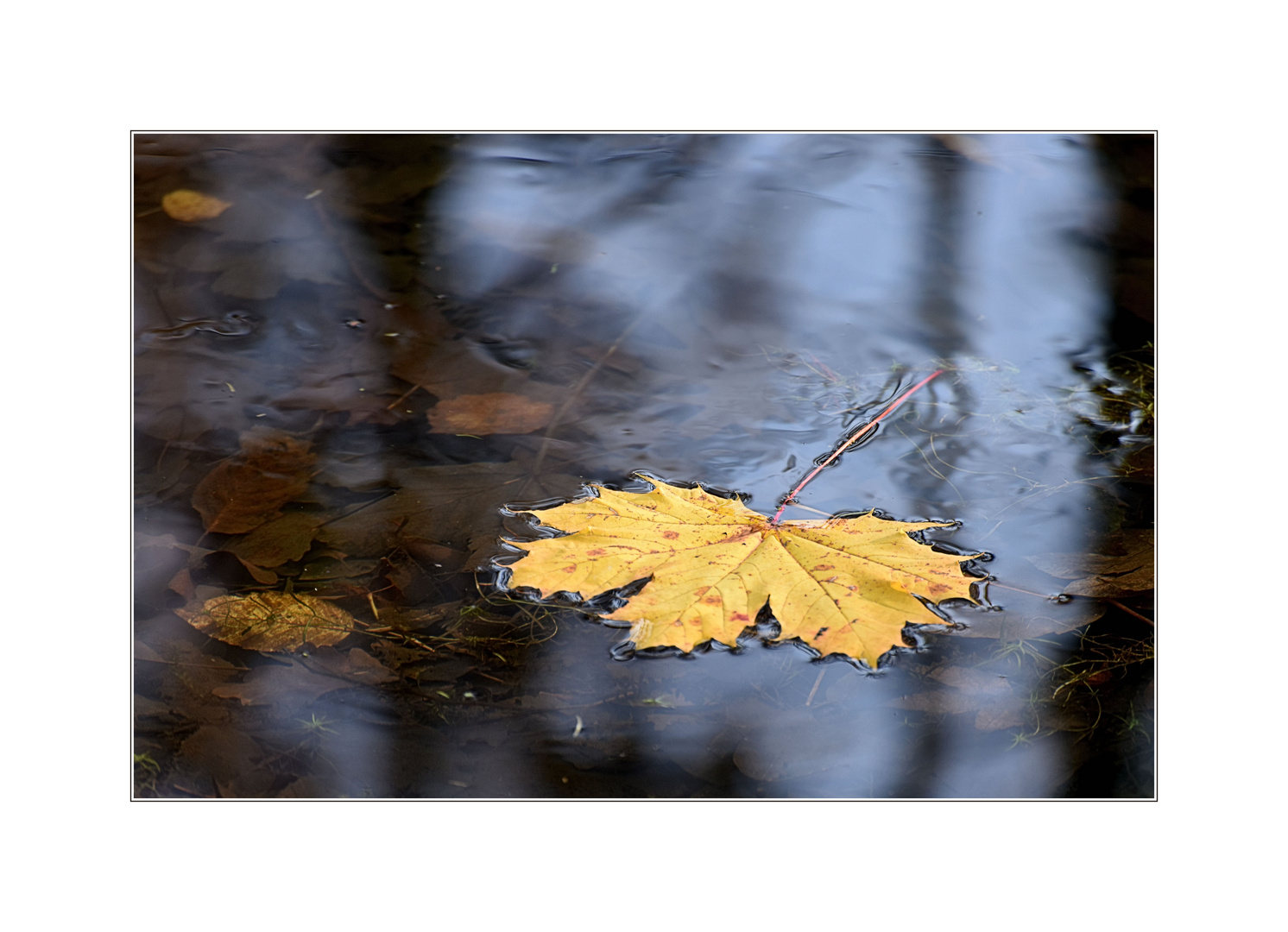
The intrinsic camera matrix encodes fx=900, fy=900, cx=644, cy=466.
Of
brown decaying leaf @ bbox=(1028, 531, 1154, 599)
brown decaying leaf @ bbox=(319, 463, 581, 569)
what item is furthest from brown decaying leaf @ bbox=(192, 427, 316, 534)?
brown decaying leaf @ bbox=(1028, 531, 1154, 599)

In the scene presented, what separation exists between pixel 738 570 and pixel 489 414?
654mm

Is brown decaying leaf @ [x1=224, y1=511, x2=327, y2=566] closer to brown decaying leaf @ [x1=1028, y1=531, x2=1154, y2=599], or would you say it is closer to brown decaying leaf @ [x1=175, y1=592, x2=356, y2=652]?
brown decaying leaf @ [x1=175, y1=592, x2=356, y2=652]

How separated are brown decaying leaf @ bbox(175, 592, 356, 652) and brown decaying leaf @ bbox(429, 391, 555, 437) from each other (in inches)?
17.5

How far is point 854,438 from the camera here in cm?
155

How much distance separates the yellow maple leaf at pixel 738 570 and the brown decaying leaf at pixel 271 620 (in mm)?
240

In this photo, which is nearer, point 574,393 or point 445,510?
point 445,510

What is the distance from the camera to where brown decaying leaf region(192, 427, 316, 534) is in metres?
1.34

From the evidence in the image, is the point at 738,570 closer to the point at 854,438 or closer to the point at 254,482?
the point at 854,438

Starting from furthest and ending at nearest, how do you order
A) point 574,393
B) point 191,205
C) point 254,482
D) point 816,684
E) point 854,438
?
point 191,205 < point 574,393 < point 854,438 < point 254,482 < point 816,684

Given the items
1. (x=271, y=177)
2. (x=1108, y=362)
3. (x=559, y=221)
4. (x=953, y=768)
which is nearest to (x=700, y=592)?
(x=953, y=768)

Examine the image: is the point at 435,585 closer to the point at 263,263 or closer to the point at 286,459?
the point at 286,459

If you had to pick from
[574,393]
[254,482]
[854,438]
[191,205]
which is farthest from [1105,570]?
[191,205]

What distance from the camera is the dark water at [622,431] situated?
104 centimetres

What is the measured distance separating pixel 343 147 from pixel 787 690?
194cm
